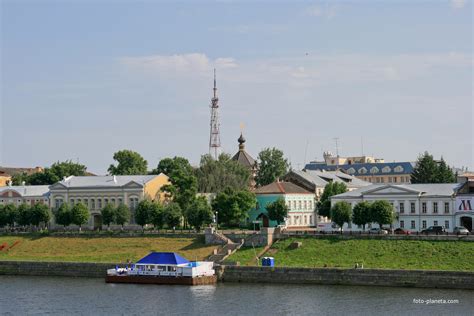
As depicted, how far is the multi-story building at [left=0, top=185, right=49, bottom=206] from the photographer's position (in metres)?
124

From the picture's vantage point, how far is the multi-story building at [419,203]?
96.0 metres

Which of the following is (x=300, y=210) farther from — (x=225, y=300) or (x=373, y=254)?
(x=225, y=300)

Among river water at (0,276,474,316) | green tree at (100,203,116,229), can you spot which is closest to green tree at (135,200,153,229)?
green tree at (100,203,116,229)

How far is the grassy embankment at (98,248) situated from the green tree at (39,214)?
6.97 meters

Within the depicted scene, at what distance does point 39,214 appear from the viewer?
112562 millimetres

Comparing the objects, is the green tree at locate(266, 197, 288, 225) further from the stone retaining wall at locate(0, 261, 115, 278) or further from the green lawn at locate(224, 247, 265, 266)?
the stone retaining wall at locate(0, 261, 115, 278)

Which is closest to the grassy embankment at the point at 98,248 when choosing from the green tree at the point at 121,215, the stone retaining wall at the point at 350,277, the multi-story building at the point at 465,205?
the green tree at the point at 121,215

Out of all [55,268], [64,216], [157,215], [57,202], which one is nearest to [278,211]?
[157,215]

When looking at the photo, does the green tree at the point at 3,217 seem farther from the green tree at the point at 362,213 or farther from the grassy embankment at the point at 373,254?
the green tree at the point at 362,213

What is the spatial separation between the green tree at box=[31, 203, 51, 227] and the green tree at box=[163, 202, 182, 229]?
1725 centimetres

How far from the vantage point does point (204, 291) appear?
7312cm

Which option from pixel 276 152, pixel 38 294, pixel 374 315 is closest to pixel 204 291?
pixel 38 294

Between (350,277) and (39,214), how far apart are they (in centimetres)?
5028

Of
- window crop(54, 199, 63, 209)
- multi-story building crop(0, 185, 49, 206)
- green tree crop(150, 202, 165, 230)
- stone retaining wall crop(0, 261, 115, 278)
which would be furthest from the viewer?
multi-story building crop(0, 185, 49, 206)
